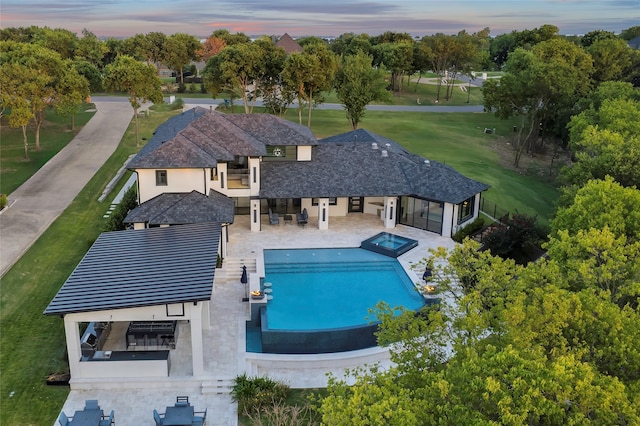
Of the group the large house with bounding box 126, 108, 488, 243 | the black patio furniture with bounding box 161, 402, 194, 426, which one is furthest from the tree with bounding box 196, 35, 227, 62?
the black patio furniture with bounding box 161, 402, 194, 426

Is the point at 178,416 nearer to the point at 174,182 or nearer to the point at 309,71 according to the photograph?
the point at 174,182

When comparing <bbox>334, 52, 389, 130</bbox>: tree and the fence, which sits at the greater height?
<bbox>334, 52, 389, 130</bbox>: tree

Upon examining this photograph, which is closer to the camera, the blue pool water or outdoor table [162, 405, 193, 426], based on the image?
outdoor table [162, 405, 193, 426]

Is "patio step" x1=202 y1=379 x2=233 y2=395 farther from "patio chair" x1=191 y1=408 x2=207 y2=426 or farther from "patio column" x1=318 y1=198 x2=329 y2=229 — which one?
"patio column" x1=318 y1=198 x2=329 y2=229

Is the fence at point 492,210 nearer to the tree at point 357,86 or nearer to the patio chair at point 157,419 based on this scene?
the tree at point 357,86

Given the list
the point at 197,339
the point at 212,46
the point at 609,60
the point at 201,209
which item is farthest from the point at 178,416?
the point at 212,46

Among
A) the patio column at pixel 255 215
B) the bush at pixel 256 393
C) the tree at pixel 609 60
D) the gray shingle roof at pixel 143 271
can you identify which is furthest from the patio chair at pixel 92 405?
the tree at pixel 609 60

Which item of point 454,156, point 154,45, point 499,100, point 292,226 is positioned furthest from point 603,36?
point 292,226
